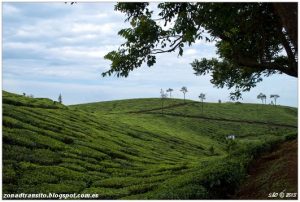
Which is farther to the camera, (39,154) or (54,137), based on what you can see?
(54,137)

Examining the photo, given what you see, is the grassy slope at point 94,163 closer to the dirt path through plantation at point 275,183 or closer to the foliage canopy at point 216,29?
the dirt path through plantation at point 275,183

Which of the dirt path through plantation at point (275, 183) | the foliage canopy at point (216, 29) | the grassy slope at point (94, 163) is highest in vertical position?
the foliage canopy at point (216, 29)

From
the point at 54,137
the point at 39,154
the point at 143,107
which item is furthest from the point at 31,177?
the point at 143,107

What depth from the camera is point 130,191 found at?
24812 millimetres

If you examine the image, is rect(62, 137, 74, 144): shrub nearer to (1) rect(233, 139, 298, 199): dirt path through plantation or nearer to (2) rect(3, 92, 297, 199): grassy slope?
(2) rect(3, 92, 297, 199): grassy slope

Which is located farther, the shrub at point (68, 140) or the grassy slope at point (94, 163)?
the shrub at point (68, 140)

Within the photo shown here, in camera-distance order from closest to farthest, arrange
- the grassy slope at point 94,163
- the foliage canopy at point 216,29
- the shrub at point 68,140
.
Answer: the foliage canopy at point 216,29 → the grassy slope at point 94,163 → the shrub at point 68,140

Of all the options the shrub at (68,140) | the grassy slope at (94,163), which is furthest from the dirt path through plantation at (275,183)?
the shrub at (68,140)

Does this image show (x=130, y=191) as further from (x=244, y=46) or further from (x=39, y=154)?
(x=39, y=154)

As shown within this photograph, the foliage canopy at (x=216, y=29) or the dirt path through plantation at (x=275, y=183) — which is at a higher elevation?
the foliage canopy at (x=216, y=29)

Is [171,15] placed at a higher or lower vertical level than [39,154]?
higher

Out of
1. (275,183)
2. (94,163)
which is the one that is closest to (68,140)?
(94,163)

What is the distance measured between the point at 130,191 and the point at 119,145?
38.1m

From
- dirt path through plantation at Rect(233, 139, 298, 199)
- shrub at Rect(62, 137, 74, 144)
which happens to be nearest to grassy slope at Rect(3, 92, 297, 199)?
shrub at Rect(62, 137, 74, 144)
